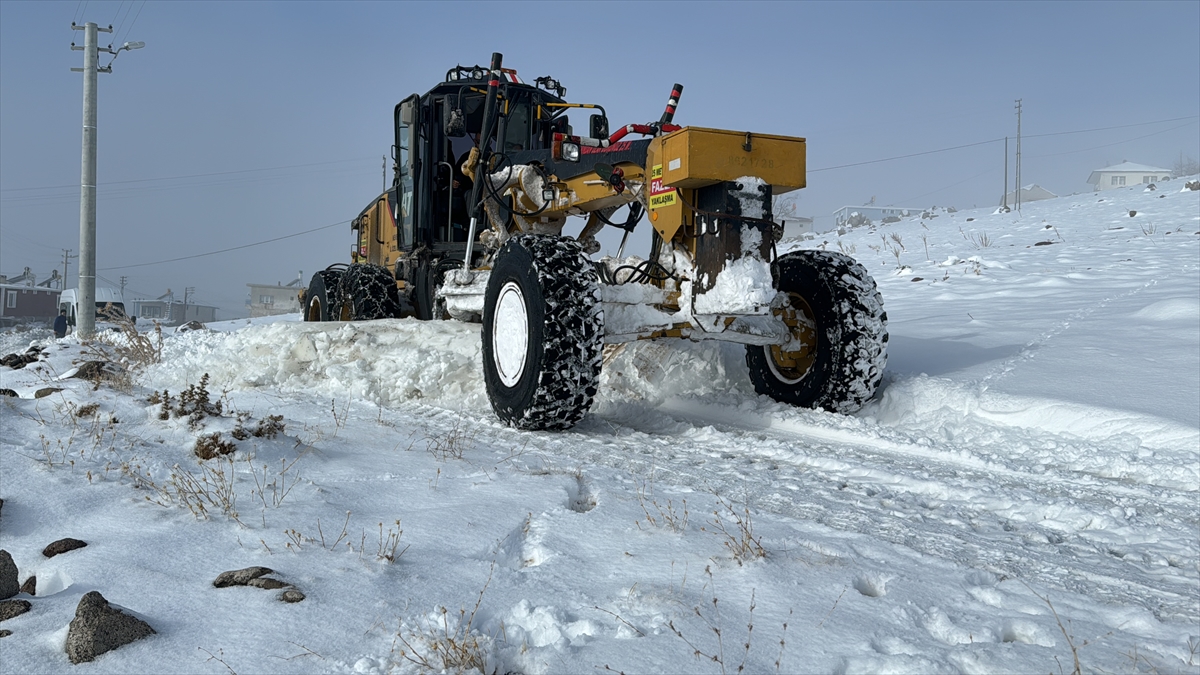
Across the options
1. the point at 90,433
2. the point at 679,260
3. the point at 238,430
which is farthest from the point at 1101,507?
the point at 90,433

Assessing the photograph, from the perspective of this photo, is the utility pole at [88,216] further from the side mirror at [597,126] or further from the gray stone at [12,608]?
the gray stone at [12,608]

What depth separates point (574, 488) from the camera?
3.78 metres

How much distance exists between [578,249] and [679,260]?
0.64 meters

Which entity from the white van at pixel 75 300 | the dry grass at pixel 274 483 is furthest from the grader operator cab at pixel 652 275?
the white van at pixel 75 300

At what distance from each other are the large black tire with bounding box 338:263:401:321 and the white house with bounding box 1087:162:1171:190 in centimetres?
9017

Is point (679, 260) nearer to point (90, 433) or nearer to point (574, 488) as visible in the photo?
point (574, 488)

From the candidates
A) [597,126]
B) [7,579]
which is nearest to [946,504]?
[7,579]

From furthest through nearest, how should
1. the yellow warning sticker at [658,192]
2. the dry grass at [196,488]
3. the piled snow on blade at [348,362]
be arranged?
the piled snow on blade at [348,362] → the yellow warning sticker at [658,192] → the dry grass at [196,488]

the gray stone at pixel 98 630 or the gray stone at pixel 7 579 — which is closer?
the gray stone at pixel 98 630

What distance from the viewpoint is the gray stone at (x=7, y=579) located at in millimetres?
2654

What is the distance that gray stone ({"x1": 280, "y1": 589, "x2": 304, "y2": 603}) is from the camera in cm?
252

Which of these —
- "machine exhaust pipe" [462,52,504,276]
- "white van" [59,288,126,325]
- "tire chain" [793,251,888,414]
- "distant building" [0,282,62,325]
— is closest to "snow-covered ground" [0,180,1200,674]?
"tire chain" [793,251,888,414]

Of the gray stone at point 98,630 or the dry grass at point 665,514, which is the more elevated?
the dry grass at point 665,514

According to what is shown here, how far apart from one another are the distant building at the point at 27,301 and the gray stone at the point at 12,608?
55.5 metres
